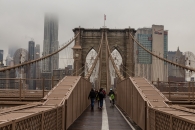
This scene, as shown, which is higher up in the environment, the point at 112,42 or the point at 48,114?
the point at 112,42

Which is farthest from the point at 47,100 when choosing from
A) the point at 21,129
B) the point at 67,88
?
the point at 21,129

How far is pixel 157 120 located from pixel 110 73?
34.7 meters

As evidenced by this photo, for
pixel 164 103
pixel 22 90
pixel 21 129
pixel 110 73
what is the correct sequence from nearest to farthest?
pixel 21 129
pixel 164 103
pixel 22 90
pixel 110 73

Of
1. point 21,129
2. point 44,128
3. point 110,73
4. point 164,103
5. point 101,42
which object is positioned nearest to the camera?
point 21,129

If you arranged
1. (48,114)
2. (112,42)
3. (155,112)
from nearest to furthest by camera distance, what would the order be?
(48,114)
(155,112)
(112,42)

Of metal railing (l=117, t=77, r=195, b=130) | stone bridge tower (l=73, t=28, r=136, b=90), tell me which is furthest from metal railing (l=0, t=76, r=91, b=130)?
stone bridge tower (l=73, t=28, r=136, b=90)

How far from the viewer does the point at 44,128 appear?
768 cm

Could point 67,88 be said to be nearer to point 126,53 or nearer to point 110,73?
point 110,73

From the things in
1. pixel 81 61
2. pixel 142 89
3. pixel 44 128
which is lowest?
pixel 44 128

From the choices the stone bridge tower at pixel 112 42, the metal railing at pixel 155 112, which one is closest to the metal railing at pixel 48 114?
the metal railing at pixel 155 112

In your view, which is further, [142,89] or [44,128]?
[142,89]

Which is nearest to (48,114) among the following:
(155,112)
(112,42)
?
(155,112)

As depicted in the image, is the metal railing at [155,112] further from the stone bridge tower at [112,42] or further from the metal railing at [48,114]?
the stone bridge tower at [112,42]

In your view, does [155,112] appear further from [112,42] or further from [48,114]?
[112,42]
